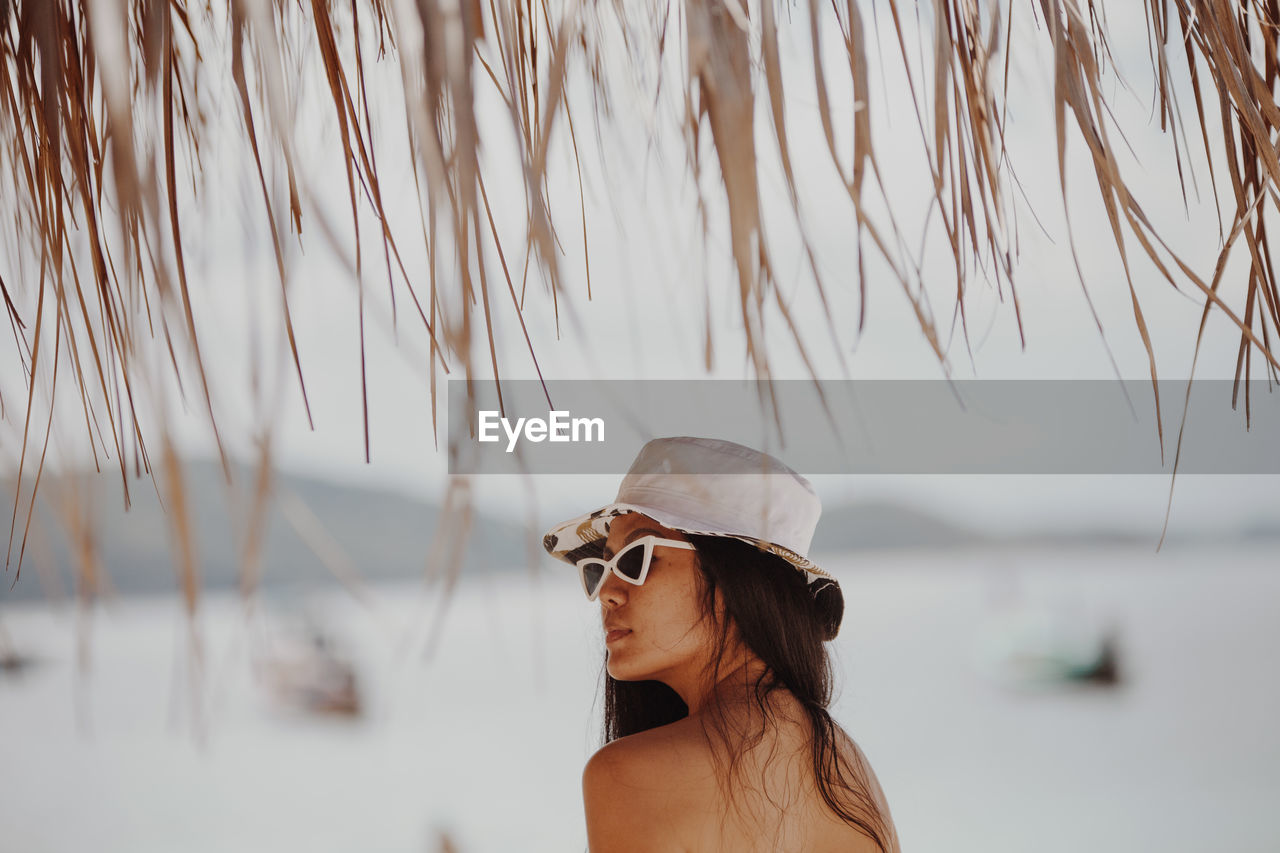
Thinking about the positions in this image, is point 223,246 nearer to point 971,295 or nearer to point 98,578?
point 98,578

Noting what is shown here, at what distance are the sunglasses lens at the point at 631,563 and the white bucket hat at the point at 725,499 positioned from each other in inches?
2.2

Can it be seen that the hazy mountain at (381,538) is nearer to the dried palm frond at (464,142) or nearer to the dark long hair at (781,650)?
the dark long hair at (781,650)

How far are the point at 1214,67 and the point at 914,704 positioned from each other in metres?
10.4

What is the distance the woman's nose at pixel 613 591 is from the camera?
4.34 feet

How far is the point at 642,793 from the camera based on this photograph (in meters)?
1.05

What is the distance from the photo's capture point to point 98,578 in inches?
20.1

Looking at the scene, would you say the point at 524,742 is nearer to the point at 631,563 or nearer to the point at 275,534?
the point at 631,563

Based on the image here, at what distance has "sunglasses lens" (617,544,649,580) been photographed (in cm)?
130

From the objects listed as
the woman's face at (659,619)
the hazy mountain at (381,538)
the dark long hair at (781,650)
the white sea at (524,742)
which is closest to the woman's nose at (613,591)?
the woman's face at (659,619)

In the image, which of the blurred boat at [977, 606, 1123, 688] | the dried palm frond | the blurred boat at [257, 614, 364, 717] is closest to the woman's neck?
the dried palm frond

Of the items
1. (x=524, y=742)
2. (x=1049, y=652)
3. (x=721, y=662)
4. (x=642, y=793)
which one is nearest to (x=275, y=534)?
(x=1049, y=652)

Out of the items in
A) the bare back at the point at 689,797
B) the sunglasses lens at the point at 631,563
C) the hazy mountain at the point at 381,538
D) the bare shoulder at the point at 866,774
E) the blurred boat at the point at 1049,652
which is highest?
the sunglasses lens at the point at 631,563

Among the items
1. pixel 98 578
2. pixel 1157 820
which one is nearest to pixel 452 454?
pixel 98 578

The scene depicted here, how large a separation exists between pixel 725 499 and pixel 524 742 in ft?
25.2
